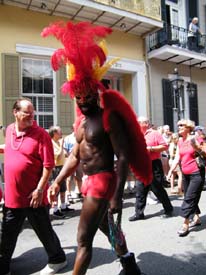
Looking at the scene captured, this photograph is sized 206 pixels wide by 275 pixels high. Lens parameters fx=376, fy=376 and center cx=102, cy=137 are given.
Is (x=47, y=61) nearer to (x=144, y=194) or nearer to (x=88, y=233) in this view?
(x=144, y=194)

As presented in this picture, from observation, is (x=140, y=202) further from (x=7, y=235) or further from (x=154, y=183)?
(x=7, y=235)

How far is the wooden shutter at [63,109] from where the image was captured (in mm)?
11133

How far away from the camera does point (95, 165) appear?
3.35 metres

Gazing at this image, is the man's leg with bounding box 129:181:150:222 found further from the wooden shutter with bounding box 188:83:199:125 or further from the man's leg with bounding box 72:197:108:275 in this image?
the wooden shutter with bounding box 188:83:199:125

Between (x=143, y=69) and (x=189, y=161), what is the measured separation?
8.04 metres

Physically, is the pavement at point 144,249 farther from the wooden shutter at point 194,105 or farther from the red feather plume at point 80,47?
the wooden shutter at point 194,105

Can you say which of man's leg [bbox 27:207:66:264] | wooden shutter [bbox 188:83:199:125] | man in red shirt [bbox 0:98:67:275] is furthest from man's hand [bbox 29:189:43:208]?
wooden shutter [bbox 188:83:199:125]

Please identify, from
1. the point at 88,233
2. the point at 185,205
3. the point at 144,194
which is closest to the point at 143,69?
the point at 144,194

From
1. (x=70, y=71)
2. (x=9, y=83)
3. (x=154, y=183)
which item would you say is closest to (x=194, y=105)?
(x=9, y=83)

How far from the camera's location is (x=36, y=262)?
4.55 m

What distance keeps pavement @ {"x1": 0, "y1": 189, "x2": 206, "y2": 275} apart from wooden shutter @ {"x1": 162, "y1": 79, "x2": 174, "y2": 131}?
758 centimetres

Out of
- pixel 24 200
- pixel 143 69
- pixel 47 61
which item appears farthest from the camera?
pixel 143 69

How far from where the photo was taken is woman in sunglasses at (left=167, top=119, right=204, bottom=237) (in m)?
5.59

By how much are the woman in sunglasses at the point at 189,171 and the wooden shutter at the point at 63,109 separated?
5790 mm
